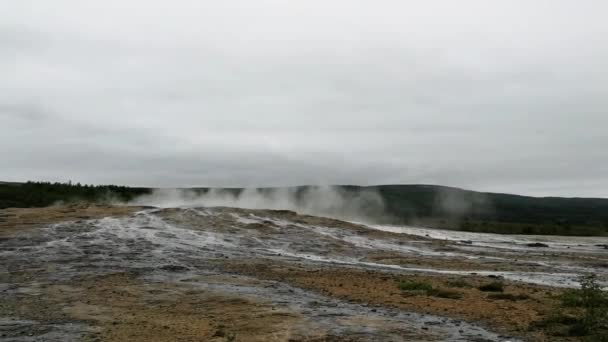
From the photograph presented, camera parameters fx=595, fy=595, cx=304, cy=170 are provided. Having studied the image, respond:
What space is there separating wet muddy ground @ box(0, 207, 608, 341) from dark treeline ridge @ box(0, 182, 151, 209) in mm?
37366

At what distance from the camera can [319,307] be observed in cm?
1562

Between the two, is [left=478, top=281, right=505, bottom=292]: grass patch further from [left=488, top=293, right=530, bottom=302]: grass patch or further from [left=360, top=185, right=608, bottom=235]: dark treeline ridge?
[left=360, top=185, right=608, bottom=235]: dark treeline ridge

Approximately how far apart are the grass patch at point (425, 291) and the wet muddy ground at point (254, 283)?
0.27m

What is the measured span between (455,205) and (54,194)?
3090 inches

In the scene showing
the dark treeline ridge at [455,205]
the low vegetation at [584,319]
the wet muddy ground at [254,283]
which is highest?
the dark treeline ridge at [455,205]

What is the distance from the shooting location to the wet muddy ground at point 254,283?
42.4 ft

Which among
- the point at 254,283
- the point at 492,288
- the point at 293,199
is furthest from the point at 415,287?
the point at 293,199

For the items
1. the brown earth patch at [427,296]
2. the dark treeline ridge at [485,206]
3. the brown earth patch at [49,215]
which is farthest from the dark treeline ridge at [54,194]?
the brown earth patch at [427,296]

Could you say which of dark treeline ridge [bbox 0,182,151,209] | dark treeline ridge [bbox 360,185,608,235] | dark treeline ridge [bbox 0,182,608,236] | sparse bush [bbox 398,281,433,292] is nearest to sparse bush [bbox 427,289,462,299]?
sparse bush [bbox 398,281,433,292]

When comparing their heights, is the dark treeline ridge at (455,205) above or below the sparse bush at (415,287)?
above

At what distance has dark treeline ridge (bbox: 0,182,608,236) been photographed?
7706 centimetres

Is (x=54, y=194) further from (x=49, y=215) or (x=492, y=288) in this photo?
(x=492, y=288)

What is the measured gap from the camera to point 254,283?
65.9 feet

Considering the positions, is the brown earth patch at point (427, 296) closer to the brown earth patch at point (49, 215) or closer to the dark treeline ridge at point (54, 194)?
the brown earth patch at point (49, 215)
